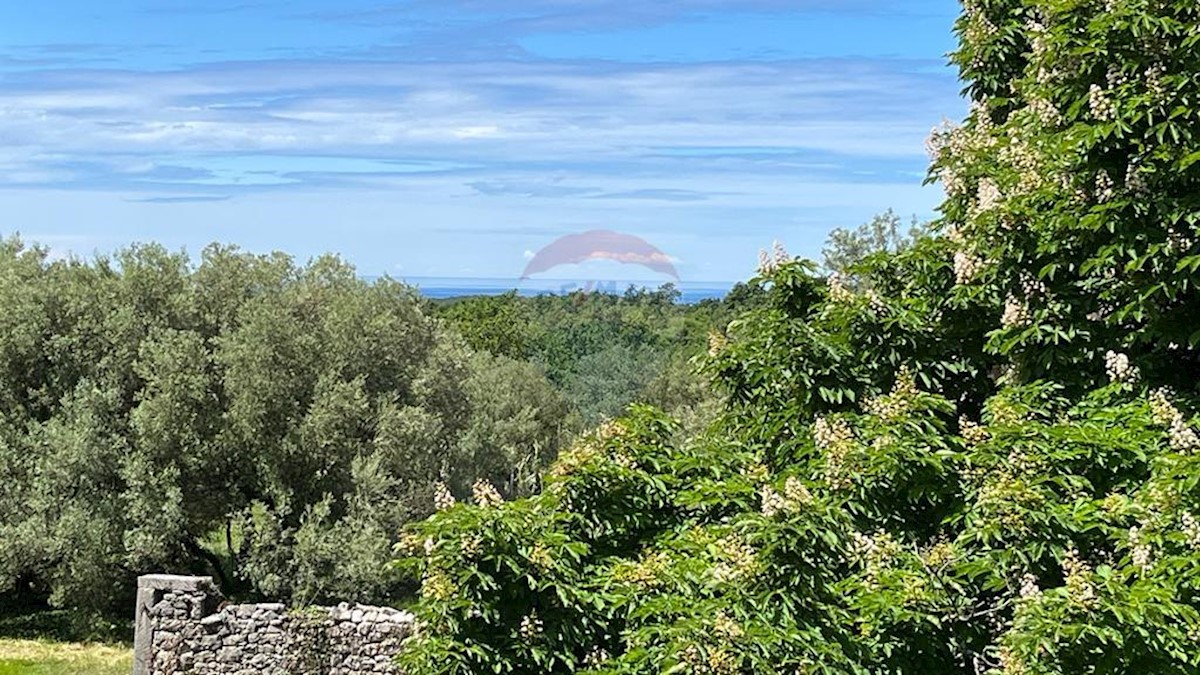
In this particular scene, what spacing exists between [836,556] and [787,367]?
1.70 m

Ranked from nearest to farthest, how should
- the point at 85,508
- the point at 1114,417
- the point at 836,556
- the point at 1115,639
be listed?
the point at 1115,639 → the point at 836,556 → the point at 1114,417 → the point at 85,508

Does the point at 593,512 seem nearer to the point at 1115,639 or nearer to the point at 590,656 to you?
the point at 590,656

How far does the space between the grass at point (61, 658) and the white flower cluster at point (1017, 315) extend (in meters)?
14.8

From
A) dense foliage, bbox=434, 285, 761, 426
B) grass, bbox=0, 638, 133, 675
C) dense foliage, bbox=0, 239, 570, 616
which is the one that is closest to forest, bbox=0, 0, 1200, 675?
grass, bbox=0, 638, 133, 675

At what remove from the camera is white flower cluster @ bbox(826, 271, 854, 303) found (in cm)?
771

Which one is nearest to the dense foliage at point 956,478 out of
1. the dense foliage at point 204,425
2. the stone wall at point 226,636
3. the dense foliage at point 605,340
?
the stone wall at point 226,636

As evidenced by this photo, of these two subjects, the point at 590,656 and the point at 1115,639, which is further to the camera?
the point at 590,656

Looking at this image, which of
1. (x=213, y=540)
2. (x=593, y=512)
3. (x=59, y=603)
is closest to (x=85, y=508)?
(x=59, y=603)

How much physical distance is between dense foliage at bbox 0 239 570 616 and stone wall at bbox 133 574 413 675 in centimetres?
610

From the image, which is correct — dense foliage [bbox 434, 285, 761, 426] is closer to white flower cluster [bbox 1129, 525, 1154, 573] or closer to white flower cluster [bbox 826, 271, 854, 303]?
white flower cluster [bbox 826, 271, 854, 303]

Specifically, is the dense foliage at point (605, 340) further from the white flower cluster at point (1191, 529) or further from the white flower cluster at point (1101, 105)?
the white flower cluster at point (1191, 529)

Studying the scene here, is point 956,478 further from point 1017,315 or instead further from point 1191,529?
point 1191,529

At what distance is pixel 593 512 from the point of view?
742cm

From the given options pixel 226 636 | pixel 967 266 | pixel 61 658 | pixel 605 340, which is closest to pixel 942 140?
pixel 967 266
